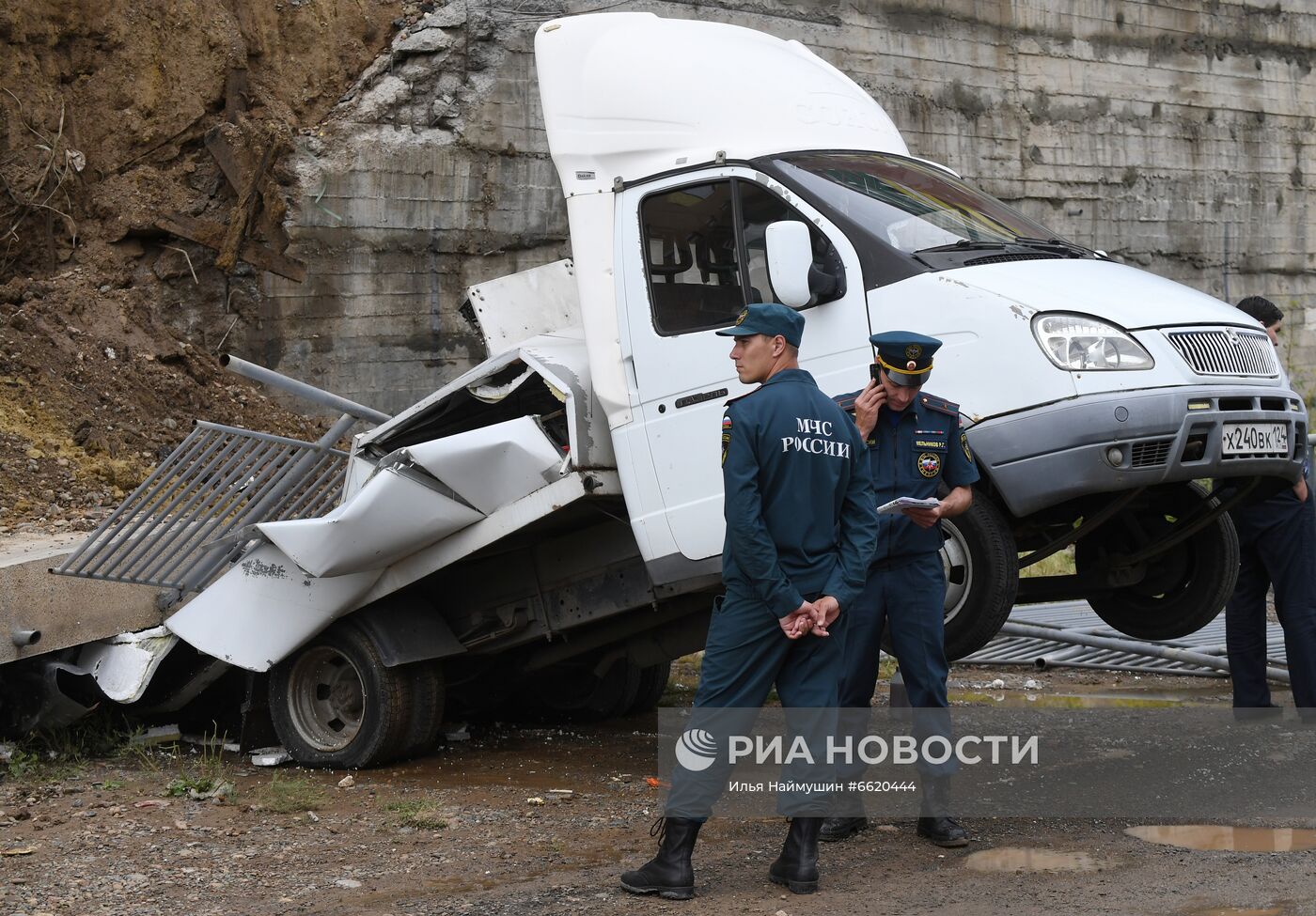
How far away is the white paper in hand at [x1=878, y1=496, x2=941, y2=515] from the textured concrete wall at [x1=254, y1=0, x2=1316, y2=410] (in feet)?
27.2

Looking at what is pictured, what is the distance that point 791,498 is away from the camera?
14.4 ft

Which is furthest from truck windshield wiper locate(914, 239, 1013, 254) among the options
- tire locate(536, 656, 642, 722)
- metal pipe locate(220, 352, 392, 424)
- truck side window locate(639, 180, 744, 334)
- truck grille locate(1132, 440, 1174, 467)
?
tire locate(536, 656, 642, 722)

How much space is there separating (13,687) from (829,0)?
1133 centimetres

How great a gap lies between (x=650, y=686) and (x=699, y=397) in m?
2.76

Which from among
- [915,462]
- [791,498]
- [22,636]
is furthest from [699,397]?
[22,636]

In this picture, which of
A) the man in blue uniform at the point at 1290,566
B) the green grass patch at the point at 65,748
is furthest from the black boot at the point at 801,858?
the green grass patch at the point at 65,748

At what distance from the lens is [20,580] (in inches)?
264

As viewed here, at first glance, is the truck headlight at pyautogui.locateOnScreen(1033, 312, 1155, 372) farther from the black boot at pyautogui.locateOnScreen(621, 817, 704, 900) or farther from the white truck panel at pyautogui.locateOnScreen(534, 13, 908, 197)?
the black boot at pyautogui.locateOnScreen(621, 817, 704, 900)

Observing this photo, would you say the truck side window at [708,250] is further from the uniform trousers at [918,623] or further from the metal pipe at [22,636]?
the metal pipe at [22,636]

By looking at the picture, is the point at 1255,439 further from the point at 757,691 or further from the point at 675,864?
the point at 675,864

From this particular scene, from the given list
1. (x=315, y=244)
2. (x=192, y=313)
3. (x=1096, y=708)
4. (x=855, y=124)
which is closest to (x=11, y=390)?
(x=192, y=313)

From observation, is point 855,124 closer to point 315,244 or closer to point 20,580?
point 20,580

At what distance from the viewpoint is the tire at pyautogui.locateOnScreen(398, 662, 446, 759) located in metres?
6.67

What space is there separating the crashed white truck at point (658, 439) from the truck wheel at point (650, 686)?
720mm
